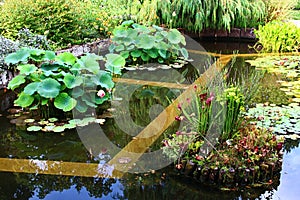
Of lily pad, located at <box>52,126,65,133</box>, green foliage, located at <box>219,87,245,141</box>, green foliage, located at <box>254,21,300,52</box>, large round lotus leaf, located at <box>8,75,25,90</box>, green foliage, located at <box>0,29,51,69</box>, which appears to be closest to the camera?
green foliage, located at <box>219,87,245,141</box>

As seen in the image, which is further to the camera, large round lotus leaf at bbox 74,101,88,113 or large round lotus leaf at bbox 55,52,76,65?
large round lotus leaf at bbox 55,52,76,65

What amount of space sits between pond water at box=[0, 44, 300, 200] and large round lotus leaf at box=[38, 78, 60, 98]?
0.37 metres

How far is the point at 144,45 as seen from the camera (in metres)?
5.56

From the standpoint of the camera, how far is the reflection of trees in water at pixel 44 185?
8.41 ft

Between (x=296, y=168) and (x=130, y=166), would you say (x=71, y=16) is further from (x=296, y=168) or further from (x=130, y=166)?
(x=296, y=168)

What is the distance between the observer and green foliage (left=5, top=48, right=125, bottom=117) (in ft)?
11.9

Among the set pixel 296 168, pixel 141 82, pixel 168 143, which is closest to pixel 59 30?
pixel 141 82

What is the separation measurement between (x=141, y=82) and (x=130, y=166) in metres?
2.25

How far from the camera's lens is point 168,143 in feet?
9.91

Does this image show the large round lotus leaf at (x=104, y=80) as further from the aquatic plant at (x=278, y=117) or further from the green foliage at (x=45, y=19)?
the green foliage at (x=45, y=19)

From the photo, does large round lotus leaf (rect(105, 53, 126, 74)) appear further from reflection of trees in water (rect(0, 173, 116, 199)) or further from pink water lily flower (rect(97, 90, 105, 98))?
reflection of trees in water (rect(0, 173, 116, 199))

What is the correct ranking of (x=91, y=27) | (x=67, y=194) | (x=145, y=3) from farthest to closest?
(x=145, y=3), (x=91, y=27), (x=67, y=194)

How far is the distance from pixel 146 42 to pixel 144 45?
6 centimetres

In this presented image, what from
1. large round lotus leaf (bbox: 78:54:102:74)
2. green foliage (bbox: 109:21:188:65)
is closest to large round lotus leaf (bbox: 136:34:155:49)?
green foliage (bbox: 109:21:188:65)
